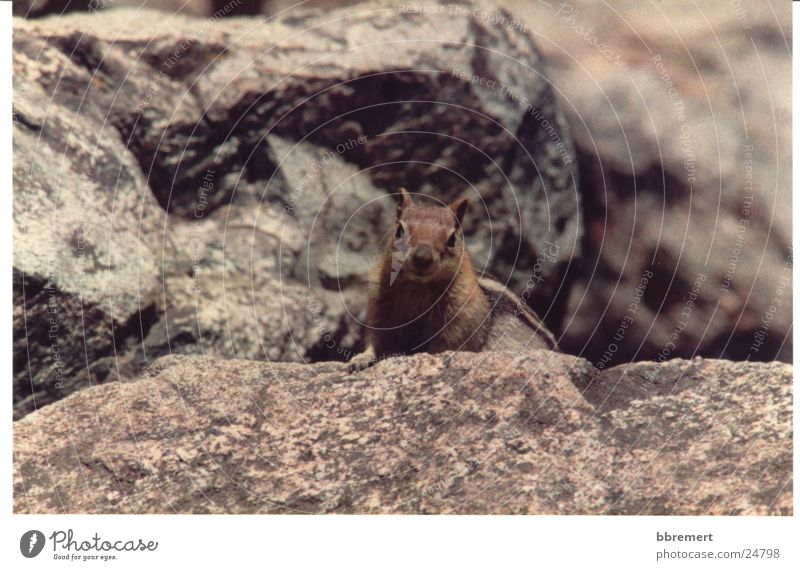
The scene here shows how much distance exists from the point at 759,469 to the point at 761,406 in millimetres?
528

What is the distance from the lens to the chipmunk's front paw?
6129 mm

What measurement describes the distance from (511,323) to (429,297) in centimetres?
86

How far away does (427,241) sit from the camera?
6117 millimetres

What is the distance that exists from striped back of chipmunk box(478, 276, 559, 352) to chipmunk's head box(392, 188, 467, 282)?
735mm

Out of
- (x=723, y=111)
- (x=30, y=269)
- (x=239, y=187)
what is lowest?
(x=30, y=269)

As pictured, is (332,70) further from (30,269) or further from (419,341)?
(30,269)

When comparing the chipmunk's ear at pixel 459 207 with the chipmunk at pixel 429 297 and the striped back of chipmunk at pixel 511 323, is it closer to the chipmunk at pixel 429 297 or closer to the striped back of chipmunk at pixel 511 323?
the chipmunk at pixel 429 297

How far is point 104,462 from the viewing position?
17.3 ft

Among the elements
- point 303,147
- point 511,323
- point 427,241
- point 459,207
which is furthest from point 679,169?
point 303,147
